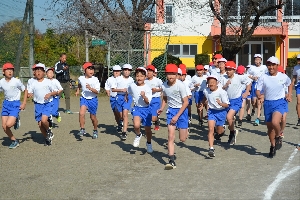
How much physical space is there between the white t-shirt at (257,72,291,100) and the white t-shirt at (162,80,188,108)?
1687 mm

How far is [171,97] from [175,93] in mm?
122

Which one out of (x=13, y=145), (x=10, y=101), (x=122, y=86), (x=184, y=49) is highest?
(x=184, y=49)

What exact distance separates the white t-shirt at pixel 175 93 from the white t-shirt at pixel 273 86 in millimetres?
1687

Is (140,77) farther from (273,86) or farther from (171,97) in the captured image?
(273,86)

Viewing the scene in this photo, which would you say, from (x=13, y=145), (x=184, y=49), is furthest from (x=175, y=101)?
(x=184, y=49)

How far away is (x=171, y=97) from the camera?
9.83 metres

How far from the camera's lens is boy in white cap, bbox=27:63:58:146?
39.0 ft

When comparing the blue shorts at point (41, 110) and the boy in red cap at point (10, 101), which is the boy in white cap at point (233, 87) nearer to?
the blue shorts at point (41, 110)

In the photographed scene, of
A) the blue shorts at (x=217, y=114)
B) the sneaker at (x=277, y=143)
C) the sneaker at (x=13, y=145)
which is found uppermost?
the blue shorts at (x=217, y=114)

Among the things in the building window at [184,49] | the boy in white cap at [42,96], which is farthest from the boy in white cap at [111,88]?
the building window at [184,49]

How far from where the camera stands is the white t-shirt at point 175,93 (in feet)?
31.8

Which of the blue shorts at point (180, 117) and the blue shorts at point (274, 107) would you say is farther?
the blue shorts at point (274, 107)

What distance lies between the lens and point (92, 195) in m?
7.26

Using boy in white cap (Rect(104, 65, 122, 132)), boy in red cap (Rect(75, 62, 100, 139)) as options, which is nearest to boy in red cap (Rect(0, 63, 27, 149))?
boy in red cap (Rect(75, 62, 100, 139))
